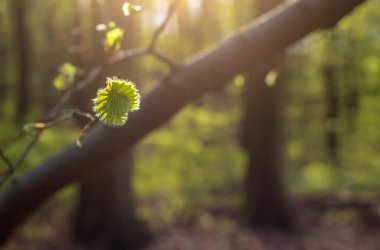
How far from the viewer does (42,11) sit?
24.5 metres

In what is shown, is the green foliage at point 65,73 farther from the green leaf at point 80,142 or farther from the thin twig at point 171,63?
the green leaf at point 80,142

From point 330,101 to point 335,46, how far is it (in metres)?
4.43

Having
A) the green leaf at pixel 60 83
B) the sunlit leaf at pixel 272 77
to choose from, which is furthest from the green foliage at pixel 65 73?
the sunlit leaf at pixel 272 77

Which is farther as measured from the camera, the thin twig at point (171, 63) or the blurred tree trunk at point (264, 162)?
the blurred tree trunk at point (264, 162)

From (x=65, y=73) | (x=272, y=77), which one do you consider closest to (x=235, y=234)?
(x=272, y=77)

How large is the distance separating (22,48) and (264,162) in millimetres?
15959

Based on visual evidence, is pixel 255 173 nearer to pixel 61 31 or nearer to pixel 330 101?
pixel 330 101

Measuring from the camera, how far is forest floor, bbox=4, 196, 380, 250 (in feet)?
27.0

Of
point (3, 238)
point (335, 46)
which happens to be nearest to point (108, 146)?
point (3, 238)

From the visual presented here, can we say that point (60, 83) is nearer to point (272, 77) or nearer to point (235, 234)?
point (272, 77)

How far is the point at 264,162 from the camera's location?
9.35 metres

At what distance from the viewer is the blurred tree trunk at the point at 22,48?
2084 centimetres

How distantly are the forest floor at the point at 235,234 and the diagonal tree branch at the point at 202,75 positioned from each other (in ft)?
20.2

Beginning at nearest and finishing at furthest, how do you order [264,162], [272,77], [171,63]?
[171,63], [272,77], [264,162]
